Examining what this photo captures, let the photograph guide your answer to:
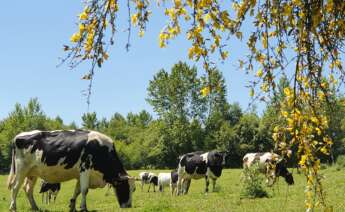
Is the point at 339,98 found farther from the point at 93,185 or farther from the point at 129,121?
the point at 129,121

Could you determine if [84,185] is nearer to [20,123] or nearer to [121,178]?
[121,178]

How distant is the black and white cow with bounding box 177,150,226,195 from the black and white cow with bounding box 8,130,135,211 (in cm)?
1301

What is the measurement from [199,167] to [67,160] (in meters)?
14.7

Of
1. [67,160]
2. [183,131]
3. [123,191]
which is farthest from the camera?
[183,131]

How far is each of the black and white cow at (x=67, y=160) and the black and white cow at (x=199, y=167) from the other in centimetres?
1301

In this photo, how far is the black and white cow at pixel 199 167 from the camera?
28.8 m

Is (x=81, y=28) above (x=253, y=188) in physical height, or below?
above

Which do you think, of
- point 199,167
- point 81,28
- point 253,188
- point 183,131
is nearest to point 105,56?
point 81,28

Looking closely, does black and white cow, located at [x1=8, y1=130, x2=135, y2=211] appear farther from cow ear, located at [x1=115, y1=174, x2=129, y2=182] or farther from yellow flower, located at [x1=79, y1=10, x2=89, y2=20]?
yellow flower, located at [x1=79, y1=10, x2=89, y2=20]

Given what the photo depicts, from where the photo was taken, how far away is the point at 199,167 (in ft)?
96.1

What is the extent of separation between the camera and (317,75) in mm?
4992

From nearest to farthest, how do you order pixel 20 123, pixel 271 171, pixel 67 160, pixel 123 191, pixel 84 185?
pixel 271 171, pixel 84 185, pixel 67 160, pixel 123 191, pixel 20 123

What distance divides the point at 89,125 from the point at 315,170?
420ft

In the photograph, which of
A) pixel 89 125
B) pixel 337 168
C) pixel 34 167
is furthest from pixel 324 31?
pixel 89 125
